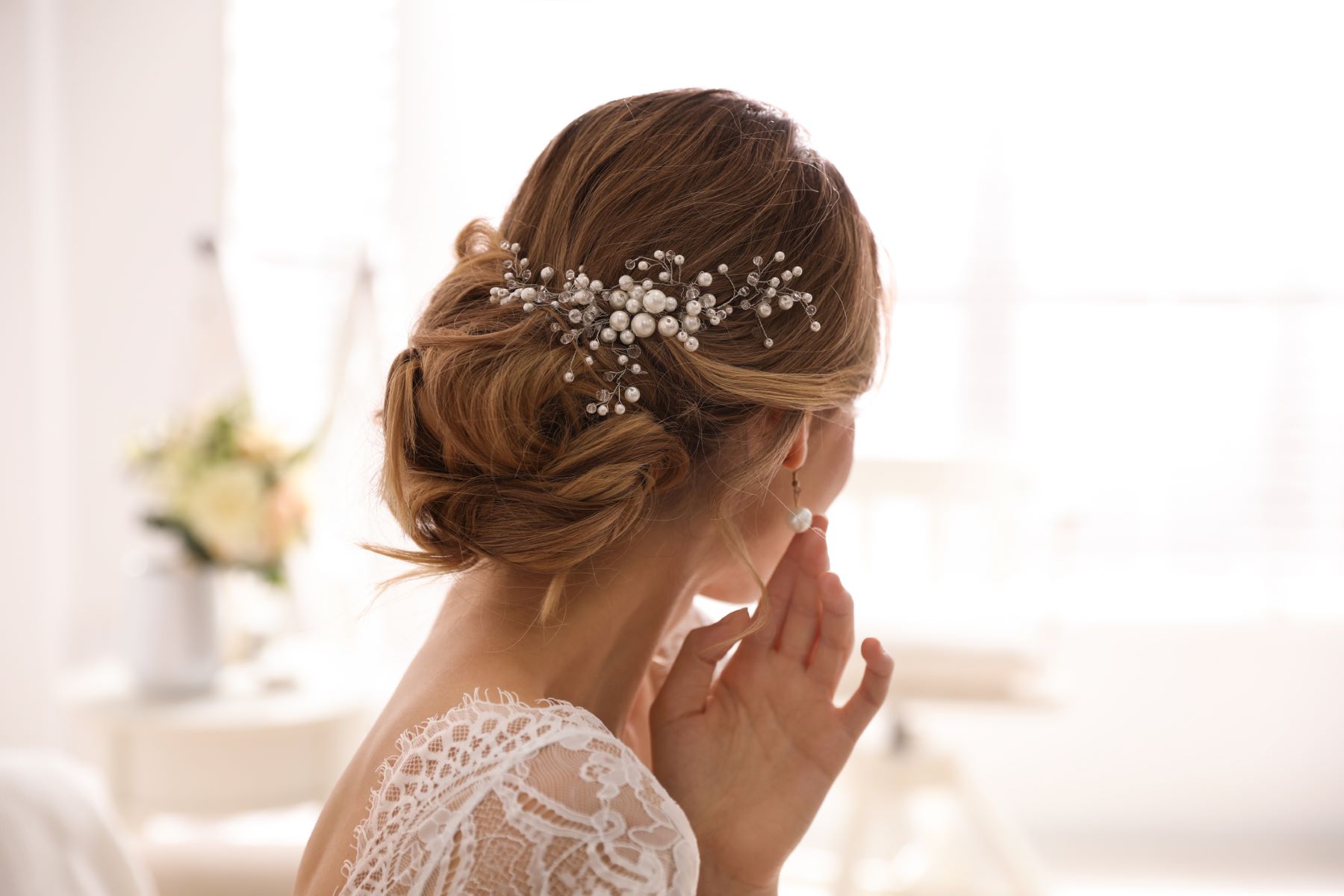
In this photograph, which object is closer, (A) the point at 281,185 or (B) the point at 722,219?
(B) the point at 722,219

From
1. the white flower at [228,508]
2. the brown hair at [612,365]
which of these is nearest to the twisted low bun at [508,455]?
the brown hair at [612,365]

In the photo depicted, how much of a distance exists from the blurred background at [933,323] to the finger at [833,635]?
2098 mm

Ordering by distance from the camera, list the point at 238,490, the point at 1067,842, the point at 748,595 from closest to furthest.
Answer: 1. the point at 748,595
2. the point at 238,490
3. the point at 1067,842

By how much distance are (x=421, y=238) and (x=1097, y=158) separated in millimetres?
2201

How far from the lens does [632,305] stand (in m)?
1.03

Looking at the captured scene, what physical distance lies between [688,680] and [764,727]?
0.09 m

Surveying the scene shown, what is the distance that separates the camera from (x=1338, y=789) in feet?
13.0

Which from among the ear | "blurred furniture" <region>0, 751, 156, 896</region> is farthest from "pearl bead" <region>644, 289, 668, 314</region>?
"blurred furniture" <region>0, 751, 156, 896</region>

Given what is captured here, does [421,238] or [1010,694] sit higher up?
[421,238]

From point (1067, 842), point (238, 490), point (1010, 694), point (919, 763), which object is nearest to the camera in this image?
point (238, 490)

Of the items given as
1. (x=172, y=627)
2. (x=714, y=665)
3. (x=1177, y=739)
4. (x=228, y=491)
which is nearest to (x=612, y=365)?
(x=714, y=665)

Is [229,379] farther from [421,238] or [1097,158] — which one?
[1097,158]

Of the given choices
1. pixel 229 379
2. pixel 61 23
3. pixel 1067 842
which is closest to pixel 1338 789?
pixel 1067 842

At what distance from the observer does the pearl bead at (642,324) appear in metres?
1.03
